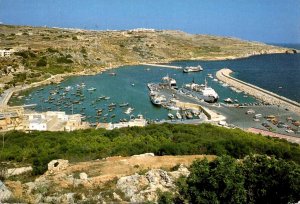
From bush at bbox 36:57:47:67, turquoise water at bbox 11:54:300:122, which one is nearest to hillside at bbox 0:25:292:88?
bush at bbox 36:57:47:67

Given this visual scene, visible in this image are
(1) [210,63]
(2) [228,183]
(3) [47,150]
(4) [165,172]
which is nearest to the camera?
(2) [228,183]

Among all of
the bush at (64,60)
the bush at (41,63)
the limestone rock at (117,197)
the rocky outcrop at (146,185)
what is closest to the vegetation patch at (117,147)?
the rocky outcrop at (146,185)

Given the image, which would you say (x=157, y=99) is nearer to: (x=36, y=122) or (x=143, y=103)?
(x=143, y=103)

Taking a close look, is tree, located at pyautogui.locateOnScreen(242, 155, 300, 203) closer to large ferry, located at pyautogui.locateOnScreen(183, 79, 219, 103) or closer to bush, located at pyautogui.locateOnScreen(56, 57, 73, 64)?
large ferry, located at pyautogui.locateOnScreen(183, 79, 219, 103)

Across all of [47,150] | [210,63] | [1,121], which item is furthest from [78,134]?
[210,63]

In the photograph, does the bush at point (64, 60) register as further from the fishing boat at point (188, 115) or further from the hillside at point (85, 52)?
the fishing boat at point (188, 115)

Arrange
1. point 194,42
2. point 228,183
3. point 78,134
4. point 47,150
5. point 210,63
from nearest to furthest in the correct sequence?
point 228,183, point 47,150, point 78,134, point 210,63, point 194,42

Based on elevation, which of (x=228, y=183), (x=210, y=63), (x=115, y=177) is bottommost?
(x=210, y=63)

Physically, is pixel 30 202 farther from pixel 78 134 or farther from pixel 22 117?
pixel 22 117
